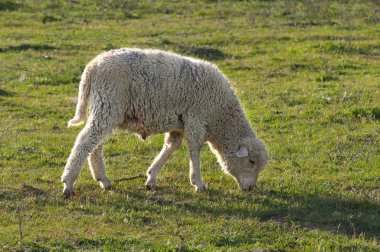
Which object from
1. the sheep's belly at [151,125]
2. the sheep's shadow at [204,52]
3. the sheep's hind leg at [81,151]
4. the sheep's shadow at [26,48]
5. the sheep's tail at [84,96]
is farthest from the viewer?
the sheep's shadow at [26,48]

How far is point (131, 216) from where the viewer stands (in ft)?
31.8

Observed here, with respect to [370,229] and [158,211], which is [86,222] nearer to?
[158,211]

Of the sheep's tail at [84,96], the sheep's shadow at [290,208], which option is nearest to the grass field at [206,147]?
the sheep's shadow at [290,208]

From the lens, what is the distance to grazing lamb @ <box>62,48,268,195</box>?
10508 millimetres

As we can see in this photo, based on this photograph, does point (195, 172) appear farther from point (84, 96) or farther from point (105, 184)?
point (84, 96)

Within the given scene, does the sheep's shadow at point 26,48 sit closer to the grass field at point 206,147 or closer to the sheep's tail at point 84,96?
the grass field at point 206,147

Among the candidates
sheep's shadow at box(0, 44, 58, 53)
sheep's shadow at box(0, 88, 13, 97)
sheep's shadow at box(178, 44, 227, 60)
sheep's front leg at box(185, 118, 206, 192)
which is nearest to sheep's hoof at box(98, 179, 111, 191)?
sheep's front leg at box(185, 118, 206, 192)

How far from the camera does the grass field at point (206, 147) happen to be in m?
9.25

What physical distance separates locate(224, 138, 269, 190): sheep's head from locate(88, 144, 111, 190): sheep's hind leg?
190 centimetres

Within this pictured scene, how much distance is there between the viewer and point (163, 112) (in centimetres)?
1103

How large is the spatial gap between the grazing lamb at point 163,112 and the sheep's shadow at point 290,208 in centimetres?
41

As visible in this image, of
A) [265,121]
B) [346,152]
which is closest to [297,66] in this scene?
[265,121]

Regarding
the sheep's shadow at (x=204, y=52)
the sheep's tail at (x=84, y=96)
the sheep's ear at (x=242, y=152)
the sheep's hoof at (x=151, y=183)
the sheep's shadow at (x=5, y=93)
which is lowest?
the sheep's hoof at (x=151, y=183)

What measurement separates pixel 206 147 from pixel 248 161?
211 centimetres
